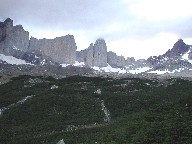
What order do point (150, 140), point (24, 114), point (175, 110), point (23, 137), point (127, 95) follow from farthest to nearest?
point (127, 95) → point (24, 114) → point (23, 137) → point (175, 110) → point (150, 140)

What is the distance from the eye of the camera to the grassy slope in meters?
50.9

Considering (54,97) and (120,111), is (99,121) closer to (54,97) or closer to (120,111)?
(120,111)

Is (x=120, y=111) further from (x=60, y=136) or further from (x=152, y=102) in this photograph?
(x=60, y=136)

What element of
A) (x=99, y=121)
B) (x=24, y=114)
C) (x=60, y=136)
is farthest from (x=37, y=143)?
(x=24, y=114)

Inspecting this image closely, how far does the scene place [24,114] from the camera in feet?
293

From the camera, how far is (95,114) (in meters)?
87.1

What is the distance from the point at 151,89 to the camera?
118 metres

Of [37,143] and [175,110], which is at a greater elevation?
[175,110]

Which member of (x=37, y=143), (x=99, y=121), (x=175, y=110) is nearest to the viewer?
(x=175, y=110)

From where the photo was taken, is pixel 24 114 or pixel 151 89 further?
pixel 151 89

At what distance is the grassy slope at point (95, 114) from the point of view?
50.9m

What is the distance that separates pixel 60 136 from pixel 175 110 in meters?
20.0

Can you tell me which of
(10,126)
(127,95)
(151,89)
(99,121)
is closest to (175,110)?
(99,121)

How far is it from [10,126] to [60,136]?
19.2m
